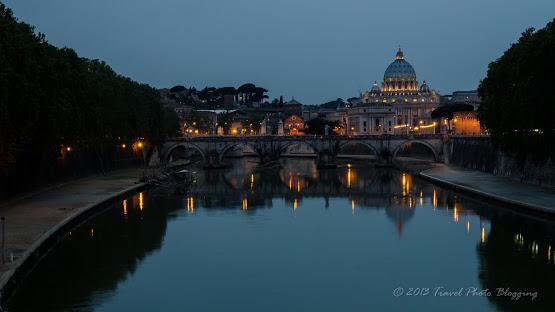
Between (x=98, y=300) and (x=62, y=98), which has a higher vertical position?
(x=62, y=98)

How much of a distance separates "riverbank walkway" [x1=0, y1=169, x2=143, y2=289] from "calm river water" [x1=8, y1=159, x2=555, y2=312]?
100cm

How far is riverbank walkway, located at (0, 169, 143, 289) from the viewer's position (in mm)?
29230

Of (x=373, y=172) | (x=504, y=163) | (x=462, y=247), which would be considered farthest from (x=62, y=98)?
(x=373, y=172)

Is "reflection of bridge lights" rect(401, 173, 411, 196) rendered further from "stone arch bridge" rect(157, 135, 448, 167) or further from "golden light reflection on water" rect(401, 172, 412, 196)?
"stone arch bridge" rect(157, 135, 448, 167)

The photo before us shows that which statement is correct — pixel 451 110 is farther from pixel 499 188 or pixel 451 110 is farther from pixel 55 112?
pixel 55 112

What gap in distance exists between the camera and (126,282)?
95.7ft

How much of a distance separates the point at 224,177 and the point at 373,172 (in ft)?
60.3

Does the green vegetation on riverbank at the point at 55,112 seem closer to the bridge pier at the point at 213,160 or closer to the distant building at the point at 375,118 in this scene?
the bridge pier at the point at 213,160

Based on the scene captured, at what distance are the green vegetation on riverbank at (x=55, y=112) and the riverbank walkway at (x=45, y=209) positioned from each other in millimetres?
1732

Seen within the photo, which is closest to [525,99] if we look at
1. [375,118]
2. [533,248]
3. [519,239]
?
[519,239]

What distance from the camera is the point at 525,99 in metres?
49.1

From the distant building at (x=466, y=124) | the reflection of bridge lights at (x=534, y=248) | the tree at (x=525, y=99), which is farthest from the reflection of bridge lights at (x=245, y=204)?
the distant building at (x=466, y=124)

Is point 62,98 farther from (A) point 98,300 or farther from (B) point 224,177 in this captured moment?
(B) point 224,177

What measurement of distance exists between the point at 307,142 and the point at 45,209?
64.4 metres
